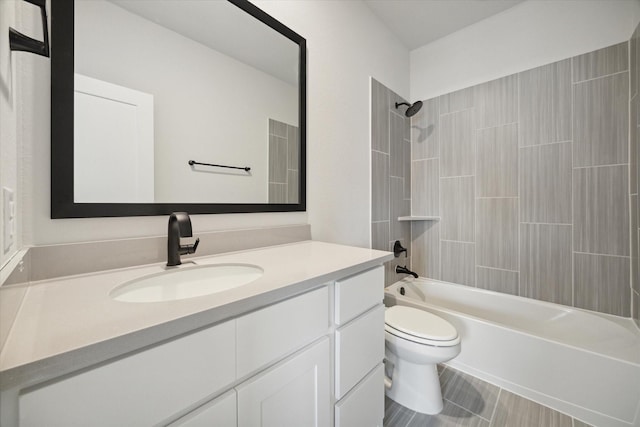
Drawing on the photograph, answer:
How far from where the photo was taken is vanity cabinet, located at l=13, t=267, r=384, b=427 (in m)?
0.41

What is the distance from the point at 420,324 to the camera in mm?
Result: 1469

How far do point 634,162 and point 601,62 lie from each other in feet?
2.33

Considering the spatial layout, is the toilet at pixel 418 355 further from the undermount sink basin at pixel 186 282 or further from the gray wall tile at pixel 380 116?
the gray wall tile at pixel 380 116

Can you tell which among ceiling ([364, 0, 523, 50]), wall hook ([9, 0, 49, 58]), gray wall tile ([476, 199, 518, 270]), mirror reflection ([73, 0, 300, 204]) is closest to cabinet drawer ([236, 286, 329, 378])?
mirror reflection ([73, 0, 300, 204])

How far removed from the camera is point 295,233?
1.39 meters

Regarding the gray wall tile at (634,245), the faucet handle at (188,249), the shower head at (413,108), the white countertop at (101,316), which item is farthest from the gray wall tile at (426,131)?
the faucet handle at (188,249)

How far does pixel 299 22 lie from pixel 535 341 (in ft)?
7.60

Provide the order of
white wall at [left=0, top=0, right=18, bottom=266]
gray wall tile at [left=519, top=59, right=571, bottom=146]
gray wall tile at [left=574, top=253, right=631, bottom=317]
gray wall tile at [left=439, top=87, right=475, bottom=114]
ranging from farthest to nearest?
gray wall tile at [left=439, top=87, right=475, bottom=114] < gray wall tile at [left=519, top=59, right=571, bottom=146] < gray wall tile at [left=574, top=253, right=631, bottom=317] < white wall at [left=0, top=0, right=18, bottom=266]

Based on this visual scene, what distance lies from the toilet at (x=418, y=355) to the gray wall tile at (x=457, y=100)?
72.5 inches

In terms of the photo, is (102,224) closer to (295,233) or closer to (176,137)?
(176,137)

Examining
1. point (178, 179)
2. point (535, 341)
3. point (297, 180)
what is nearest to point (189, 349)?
point (178, 179)

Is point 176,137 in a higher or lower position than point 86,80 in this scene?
lower

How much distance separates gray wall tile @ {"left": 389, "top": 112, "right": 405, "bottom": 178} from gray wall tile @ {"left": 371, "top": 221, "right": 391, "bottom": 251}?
50cm

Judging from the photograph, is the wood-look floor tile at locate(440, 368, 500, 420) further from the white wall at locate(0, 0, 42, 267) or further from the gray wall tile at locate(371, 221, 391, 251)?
the white wall at locate(0, 0, 42, 267)
